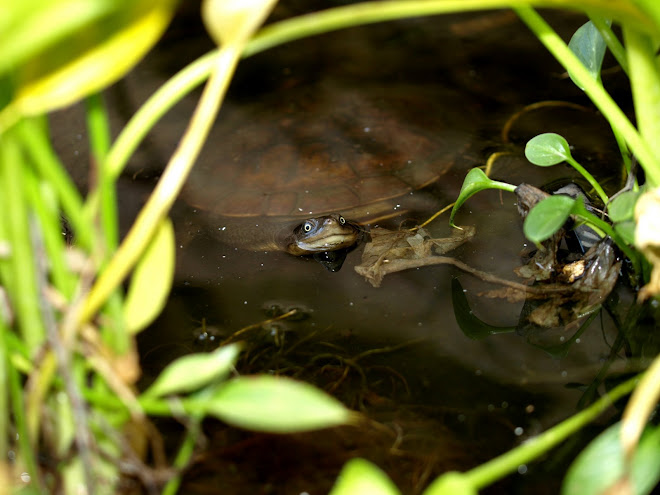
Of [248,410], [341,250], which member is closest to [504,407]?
[248,410]

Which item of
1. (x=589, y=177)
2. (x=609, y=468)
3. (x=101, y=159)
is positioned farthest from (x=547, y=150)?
(x=101, y=159)

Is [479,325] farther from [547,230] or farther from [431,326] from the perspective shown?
[547,230]

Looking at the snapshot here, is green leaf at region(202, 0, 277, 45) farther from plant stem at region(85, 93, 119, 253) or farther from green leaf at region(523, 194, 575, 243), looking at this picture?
green leaf at region(523, 194, 575, 243)

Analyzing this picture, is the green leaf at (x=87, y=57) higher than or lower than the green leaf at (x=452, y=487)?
higher

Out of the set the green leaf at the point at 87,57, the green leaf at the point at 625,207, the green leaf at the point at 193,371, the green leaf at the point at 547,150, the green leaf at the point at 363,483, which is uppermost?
the green leaf at the point at 87,57

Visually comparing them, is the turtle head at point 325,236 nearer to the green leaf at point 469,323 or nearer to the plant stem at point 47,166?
the green leaf at point 469,323

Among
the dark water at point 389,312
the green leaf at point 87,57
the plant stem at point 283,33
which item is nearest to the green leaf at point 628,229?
the dark water at point 389,312

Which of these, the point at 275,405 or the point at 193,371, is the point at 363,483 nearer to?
the point at 275,405
